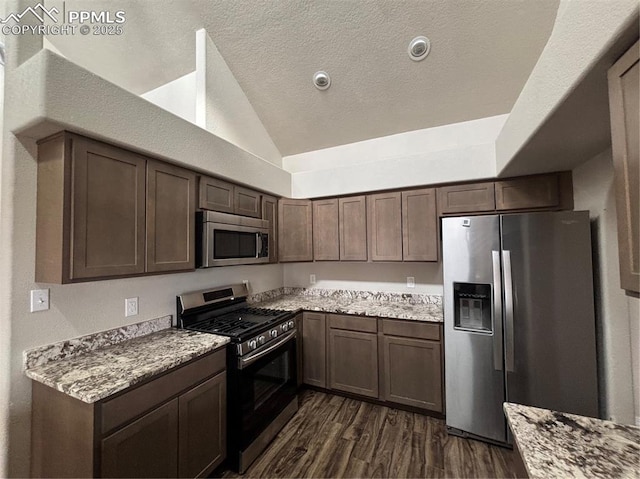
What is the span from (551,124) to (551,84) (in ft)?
0.82

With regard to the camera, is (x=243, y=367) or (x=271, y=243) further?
(x=271, y=243)

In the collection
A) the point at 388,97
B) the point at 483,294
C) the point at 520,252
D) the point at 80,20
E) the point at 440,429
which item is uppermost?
the point at 80,20

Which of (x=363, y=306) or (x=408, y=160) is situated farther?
(x=363, y=306)

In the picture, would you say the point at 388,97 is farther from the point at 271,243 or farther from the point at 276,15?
the point at 271,243

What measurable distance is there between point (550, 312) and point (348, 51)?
9.17ft

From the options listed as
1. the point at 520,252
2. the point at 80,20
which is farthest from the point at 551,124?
the point at 80,20

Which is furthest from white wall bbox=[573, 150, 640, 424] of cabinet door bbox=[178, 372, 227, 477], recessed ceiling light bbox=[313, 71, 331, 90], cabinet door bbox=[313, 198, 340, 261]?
cabinet door bbox=[178, 372, 227, 477]

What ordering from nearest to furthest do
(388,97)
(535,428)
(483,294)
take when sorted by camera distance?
(535,428)
(483,294)
(388,97)

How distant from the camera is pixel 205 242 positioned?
6.99ft

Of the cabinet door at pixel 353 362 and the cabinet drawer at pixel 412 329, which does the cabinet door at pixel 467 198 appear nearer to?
the cabinet drawer at pixel 412 329

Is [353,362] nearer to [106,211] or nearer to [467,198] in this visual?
[467,198]

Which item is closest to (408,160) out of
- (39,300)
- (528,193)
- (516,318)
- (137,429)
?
(528,193)

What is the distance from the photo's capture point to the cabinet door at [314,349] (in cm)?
292

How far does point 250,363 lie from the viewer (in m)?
2.00
